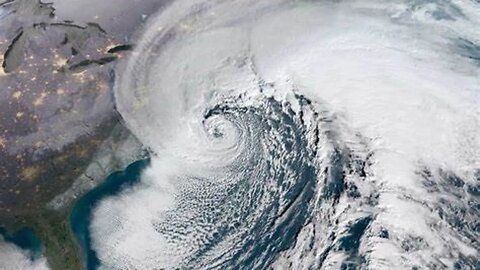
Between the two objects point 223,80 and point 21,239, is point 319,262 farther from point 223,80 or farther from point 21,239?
point 21,239

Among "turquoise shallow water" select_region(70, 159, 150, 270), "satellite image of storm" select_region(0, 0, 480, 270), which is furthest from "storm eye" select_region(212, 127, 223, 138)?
"turquoise shallow water" select_region(70, 159, 150, 270)

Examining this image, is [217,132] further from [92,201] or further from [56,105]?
[56,105]

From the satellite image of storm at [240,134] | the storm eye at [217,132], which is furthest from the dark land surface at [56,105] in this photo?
the storm eye at [217,132]

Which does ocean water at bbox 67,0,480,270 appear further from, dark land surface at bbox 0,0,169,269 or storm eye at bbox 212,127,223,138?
dark land surface at bbox 0,0,169,269

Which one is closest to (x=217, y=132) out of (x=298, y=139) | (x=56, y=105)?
(x=298, y=139)

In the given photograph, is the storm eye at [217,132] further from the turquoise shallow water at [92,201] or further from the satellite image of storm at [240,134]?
the turquoise shallow water at [92,201]

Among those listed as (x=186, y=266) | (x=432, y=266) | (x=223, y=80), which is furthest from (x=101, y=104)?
(x=432, y=266)
